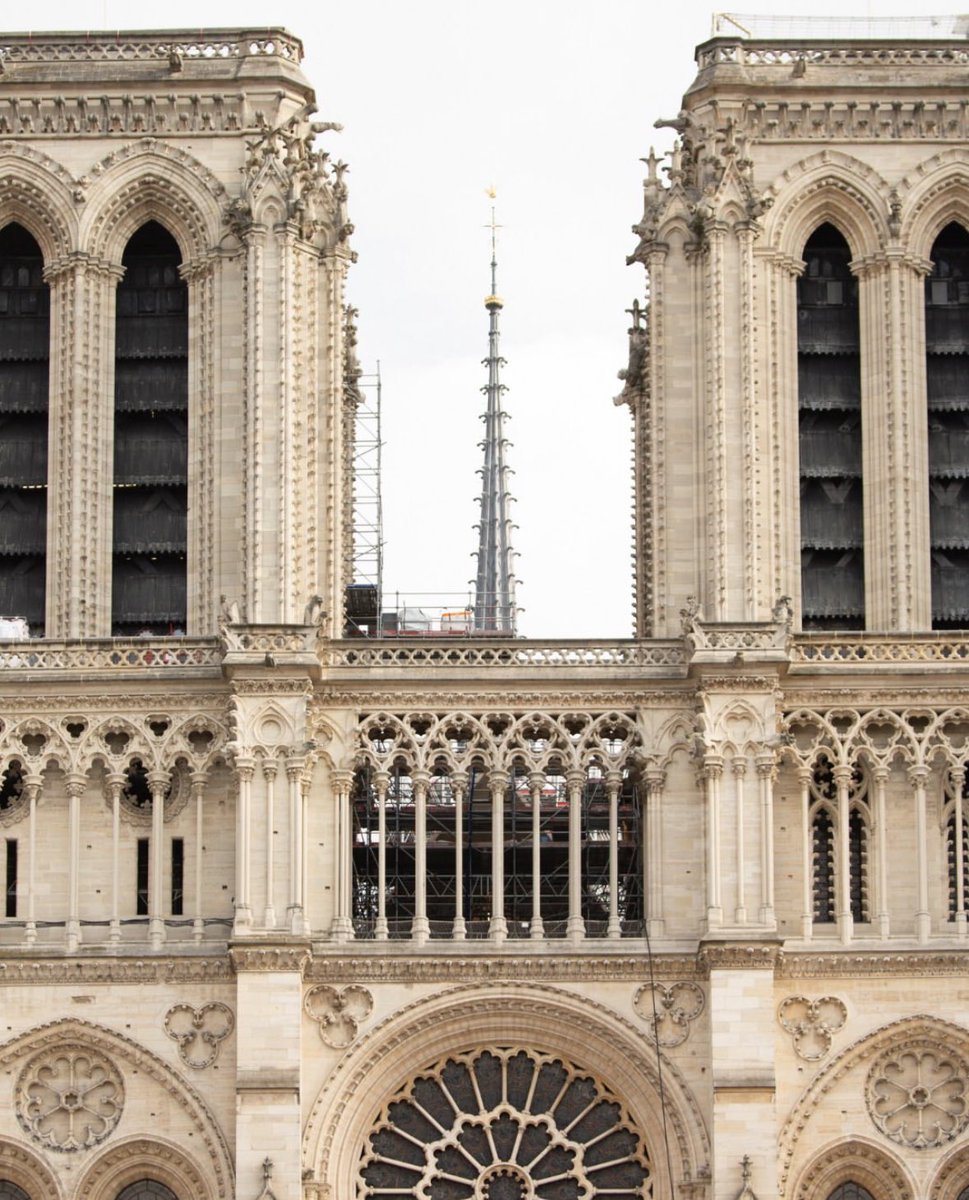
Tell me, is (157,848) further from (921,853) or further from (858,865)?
(921,853)

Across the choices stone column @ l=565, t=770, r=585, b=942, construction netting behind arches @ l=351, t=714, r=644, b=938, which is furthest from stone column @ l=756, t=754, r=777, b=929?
stone column @ l=565, t=770, r=585, b=942

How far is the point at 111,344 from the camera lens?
5544cm

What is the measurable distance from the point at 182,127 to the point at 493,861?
10.6m

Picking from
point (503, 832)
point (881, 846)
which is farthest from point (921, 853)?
point (503, 832)

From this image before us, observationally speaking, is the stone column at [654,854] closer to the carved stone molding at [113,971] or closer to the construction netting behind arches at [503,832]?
the construction netting behind arches at [503,832]

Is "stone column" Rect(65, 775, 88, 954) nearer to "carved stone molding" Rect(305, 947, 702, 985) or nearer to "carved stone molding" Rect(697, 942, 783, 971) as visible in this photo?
"carved stone molding" Rect(305, 947, 702, 985)

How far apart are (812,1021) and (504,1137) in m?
4.07

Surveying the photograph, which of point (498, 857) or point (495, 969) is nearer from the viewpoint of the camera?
point (495, 969)

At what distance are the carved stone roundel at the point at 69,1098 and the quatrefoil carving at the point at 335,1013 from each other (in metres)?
2.55

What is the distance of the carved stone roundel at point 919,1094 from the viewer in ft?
171

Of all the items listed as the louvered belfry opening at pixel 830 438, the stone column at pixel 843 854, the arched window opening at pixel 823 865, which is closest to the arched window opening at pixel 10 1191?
the arched window opening at pixel 823 865

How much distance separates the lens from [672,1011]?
5238cm

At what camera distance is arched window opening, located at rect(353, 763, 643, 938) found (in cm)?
5322

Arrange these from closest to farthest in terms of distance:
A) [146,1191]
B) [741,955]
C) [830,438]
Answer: [741,955] < [146,1191] < [830,438]
